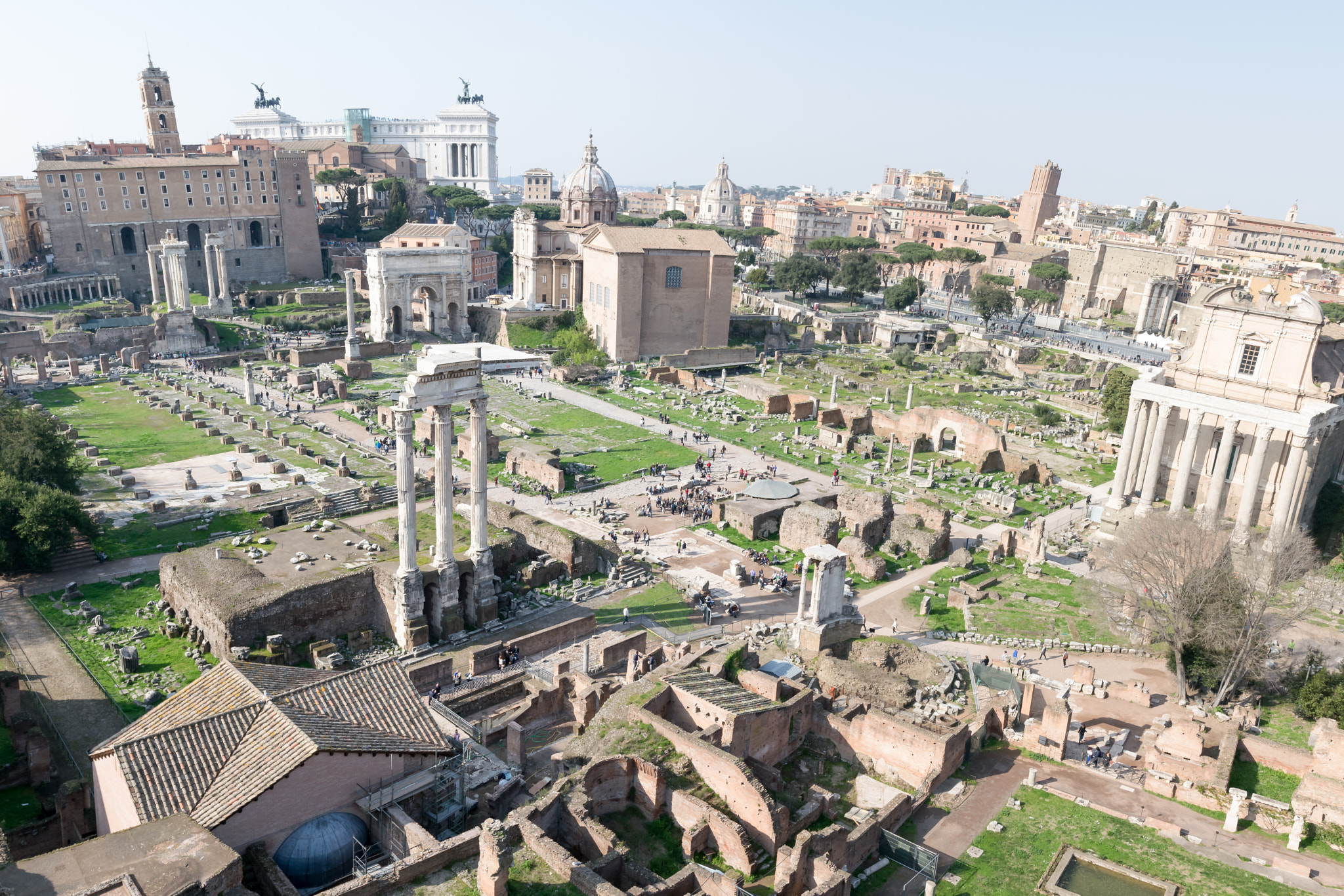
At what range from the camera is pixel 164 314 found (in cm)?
6994

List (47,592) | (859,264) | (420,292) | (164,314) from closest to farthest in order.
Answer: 1. (47,592)
2. (164,314)
3. (420,292)
4. (859,264)

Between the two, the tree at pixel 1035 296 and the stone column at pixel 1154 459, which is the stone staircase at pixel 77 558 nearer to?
the stone column at pixel 1154 459

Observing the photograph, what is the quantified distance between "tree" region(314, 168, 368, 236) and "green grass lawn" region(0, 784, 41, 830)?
9727 cm

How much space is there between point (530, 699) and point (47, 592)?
1947cm

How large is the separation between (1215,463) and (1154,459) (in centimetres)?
287

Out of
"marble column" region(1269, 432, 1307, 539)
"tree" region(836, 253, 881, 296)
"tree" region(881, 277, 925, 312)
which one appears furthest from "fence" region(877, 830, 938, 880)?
"tree" region(836, 253, 881, 296)

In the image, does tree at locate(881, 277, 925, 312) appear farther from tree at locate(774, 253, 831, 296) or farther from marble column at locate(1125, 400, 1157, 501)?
marble column at locate(1125, 400, 1157, 501)

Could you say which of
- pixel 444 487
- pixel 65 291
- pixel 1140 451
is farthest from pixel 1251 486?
pixel 65 291

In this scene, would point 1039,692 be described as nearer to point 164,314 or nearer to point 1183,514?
point 1183,514

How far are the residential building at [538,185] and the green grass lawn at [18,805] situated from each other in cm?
15927

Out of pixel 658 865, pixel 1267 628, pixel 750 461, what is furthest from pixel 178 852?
pixel 750 461

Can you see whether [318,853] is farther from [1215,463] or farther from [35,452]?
[1215,463]

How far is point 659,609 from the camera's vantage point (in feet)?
105

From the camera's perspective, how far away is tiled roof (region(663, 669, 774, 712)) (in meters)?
21.8
